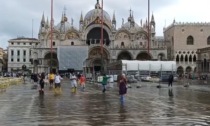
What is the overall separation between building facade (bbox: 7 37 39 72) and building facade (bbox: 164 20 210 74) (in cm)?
5155

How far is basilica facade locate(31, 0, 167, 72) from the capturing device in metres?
108

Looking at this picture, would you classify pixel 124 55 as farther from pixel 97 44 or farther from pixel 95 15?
pixel 95 15

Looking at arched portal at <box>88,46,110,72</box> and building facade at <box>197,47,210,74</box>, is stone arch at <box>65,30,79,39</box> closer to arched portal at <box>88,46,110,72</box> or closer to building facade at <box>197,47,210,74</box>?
arched portal at <box>88,46,110,72</box>

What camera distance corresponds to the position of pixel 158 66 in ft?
219

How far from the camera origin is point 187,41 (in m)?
112

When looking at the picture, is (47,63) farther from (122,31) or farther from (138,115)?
(138,115)

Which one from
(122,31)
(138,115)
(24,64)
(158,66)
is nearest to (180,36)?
(122,31)

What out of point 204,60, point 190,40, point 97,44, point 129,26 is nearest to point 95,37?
point 97,44

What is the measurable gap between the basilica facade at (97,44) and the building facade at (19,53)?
2814cm

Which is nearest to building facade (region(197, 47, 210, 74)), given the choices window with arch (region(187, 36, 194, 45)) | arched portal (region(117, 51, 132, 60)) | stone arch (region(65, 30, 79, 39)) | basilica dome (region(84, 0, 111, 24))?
window with arch (region(187, 36, 194, 45))

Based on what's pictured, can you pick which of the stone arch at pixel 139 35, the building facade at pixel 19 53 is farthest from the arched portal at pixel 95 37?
the building facade at pixel 19 53

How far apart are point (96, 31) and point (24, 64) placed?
4118 centimetres

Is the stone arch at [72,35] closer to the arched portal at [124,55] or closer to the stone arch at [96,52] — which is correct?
the stone arch at [96,52]

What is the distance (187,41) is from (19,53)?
60.6 metres
